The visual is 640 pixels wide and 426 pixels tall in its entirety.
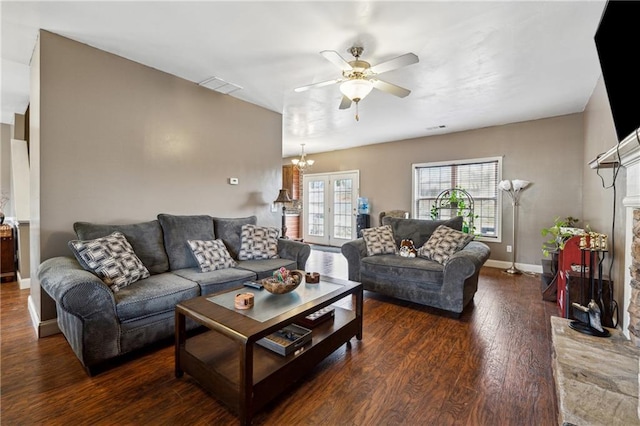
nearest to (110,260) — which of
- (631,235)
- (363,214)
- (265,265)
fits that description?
(265,265)

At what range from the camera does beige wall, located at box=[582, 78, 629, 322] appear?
2541mm

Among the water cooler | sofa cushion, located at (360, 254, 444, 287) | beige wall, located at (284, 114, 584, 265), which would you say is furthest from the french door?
sofa cushion, located at (360, 254, 444, 287)

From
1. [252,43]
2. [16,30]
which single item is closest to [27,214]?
[16,30]

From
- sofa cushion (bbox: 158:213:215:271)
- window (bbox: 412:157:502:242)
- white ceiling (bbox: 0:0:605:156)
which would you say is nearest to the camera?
white ceiling (bbox: 0:0:605:156)

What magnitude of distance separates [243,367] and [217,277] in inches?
53.9

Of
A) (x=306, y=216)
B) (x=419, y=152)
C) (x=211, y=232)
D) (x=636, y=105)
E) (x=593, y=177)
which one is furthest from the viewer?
(x=306, y=216)

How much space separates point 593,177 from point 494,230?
1.89 meters

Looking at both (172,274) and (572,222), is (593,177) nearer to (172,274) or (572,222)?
(572,222)

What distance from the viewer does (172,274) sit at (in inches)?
108

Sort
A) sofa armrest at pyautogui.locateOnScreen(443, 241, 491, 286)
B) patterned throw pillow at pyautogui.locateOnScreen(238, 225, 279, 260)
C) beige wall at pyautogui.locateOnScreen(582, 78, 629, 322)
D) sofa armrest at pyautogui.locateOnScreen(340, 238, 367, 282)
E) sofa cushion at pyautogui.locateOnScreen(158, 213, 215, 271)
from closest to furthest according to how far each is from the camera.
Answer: beige wall at pyautogui.locateOnScreen(582, 78, 629, 322) < sofa armrest at pyautogui.locateOnScreen(443, 241, 491, 286) < sofa cushion at pyautogui.locateOnScreen(158, 213, 215, 271) < patterned throw pillow at pyautogui.locateOnScreen(238, 225, 279, 260) < sofa armrest at pyautogui.locateOnScreen(340, 238, 367, 282)

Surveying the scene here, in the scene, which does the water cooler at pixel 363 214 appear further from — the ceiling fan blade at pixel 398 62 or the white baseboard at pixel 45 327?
the white baseboard at pixel 45 327

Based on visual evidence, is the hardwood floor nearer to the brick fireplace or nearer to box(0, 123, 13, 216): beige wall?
the brick fireplace

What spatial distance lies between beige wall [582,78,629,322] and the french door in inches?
167

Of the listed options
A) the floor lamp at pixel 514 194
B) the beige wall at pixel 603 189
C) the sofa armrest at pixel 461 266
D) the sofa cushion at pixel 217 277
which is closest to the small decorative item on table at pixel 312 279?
the sofa cushion at pixel 217 277
